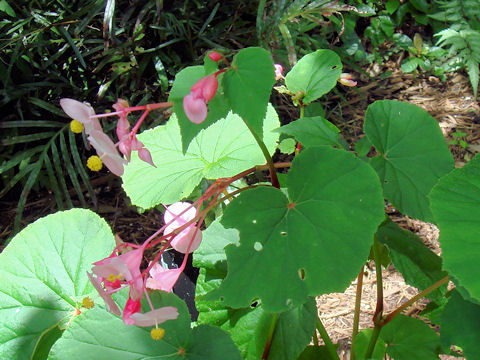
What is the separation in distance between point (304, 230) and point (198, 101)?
0.21 m

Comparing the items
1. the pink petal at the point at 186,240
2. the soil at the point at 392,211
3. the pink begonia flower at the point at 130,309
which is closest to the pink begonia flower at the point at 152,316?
the pink begonia flower at the point at 130,309

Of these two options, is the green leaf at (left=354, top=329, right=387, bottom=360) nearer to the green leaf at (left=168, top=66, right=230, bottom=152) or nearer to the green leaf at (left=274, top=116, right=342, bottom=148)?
the green leaf at (left=274, top=116, right=342, bottom=148)

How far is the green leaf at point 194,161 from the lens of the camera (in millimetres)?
783

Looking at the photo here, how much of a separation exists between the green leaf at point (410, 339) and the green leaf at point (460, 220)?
0.38m

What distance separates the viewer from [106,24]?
169 centimetres

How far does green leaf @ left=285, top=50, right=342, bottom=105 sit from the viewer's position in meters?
0.78

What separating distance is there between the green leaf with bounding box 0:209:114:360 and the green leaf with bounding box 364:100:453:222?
1.57ft

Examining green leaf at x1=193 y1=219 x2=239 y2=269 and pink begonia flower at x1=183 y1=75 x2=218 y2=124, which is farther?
green leaf at x1=193 y1=219 x2=239 y2=269

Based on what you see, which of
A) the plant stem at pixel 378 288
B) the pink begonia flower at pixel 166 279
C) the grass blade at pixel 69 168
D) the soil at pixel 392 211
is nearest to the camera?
the pink begonia flower at pixel 166 279

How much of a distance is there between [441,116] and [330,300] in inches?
49.1

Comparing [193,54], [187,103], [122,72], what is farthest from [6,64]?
[187,103]

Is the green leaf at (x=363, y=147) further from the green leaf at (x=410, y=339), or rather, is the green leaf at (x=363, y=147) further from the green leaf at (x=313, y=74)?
Result: the green leaf at (x=410, y=339)

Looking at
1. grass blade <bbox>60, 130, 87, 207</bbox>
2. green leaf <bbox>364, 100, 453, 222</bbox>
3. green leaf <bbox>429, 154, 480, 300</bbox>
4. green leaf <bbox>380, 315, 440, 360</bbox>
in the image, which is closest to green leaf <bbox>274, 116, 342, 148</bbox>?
green leaf <bbox>364, 100, 453, 222</bbox>

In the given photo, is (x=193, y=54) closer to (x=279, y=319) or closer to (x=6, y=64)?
(x=6, y=64)
